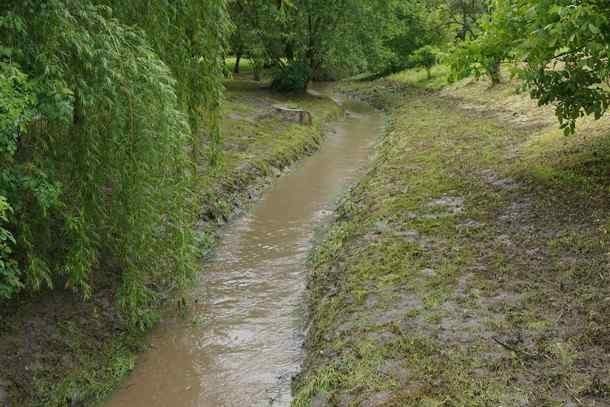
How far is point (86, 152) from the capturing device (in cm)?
623

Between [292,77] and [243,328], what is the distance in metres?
21.3

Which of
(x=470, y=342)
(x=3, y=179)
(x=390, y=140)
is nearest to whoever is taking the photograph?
(x=3, y=179)

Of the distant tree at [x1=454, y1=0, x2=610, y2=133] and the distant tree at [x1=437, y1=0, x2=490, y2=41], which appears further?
the distant tree at [x1=437, y1=0, x2=490, y2=41]

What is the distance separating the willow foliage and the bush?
20654mm

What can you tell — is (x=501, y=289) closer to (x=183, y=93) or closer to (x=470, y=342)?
(x=470, y=342)

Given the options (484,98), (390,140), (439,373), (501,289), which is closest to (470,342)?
(439,373)

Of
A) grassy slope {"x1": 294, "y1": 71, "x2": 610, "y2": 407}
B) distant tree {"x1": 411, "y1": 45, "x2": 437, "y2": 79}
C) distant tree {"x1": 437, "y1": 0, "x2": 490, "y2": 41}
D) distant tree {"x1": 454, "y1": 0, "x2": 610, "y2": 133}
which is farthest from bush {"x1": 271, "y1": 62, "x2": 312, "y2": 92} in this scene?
distant tree {"x1": 454, "y1": 0, "x2": 610, "y2": 133}

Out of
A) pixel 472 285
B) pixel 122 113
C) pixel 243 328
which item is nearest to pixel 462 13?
pixel 472 285

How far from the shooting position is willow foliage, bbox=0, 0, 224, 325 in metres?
5.43

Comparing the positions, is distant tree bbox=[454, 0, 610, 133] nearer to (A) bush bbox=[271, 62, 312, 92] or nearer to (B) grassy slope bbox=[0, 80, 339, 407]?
(B) grassy slope bbox=[0, 80, 339, 407]

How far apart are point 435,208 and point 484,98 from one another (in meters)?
14.0

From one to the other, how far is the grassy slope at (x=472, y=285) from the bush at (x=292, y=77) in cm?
1572

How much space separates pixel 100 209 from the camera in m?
6.52

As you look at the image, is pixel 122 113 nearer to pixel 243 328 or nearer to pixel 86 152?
pixel 86 152
